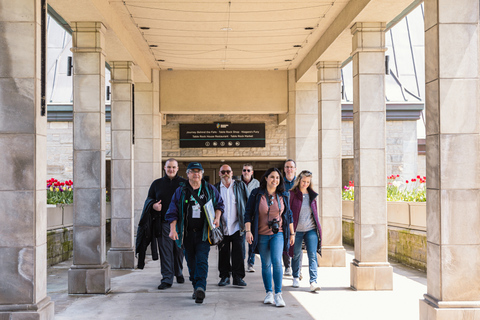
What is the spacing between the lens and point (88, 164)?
27.4 ft

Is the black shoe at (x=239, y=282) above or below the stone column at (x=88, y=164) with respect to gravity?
below

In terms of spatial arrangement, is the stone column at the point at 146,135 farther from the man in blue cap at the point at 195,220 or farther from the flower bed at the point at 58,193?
the man in blue cap at the point at 195,220

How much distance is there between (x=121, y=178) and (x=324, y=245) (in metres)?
4.18

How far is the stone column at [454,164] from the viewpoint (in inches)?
217

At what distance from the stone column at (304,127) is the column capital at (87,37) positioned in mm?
6959

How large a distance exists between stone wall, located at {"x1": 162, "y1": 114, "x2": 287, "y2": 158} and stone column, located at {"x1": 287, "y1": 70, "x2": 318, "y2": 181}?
253 inches

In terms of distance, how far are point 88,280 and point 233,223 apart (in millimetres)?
2199

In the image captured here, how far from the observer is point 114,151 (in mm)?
11328

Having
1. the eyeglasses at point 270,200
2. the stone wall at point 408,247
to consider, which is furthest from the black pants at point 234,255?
the stone wall at point 408,247

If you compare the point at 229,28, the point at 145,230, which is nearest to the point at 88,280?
the point at 145,230

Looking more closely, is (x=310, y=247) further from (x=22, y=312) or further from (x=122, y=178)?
(x=122, y=178)

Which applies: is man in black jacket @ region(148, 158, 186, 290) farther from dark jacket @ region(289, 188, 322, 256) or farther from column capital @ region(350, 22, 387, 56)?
column capital @ region(350, 22, 387, 56)

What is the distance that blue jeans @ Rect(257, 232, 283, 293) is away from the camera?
692 centimetres

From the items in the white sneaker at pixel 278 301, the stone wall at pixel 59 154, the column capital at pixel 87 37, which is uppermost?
the column capital at pixel 87 37
